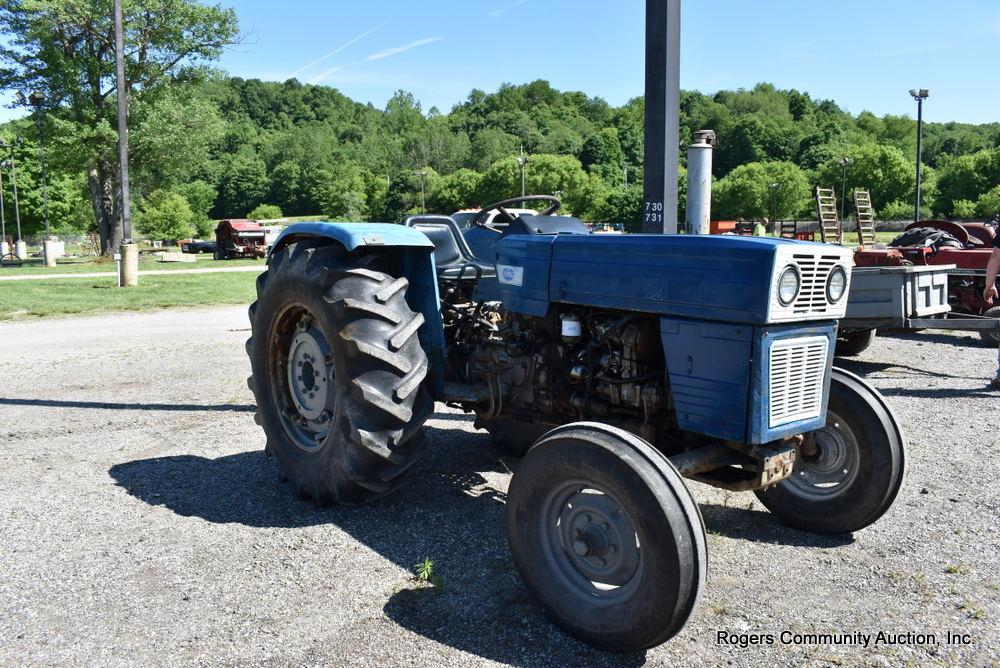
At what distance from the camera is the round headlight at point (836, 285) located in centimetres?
340

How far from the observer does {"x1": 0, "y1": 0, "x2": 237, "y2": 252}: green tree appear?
2925 cm

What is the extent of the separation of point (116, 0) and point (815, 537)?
18721mm

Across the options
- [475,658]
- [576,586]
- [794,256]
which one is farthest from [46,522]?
[794,256]

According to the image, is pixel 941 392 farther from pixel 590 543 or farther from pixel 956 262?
pixel 590 543

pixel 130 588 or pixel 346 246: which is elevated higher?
pixel 346 246

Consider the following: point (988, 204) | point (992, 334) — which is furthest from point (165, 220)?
point (992, 334)

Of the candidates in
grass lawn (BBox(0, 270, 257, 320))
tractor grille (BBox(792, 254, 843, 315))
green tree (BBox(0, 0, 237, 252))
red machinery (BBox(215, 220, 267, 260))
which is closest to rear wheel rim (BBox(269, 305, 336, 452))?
tractor grille (BBox(792, 254, 843, 315))

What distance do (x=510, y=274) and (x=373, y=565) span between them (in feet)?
5.32

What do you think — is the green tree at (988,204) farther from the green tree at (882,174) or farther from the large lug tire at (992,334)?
the large lug tire at (992,334)

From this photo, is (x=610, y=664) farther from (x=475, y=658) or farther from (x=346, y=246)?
(x=346, y=246)

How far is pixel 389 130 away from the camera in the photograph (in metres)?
151

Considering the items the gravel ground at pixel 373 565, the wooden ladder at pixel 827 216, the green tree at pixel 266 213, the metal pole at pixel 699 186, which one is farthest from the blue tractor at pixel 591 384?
the green tree at pixel 266 213

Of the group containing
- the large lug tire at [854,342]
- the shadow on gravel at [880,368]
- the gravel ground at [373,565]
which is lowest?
the gravel ground at [373,565]

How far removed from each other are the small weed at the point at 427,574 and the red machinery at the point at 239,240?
137ft
